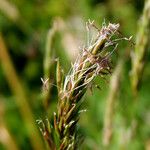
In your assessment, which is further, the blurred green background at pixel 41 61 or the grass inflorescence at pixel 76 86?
the blurred green background at pixel 41 61

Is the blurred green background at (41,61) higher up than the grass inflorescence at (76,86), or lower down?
higher up

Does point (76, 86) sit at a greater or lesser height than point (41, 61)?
lesser

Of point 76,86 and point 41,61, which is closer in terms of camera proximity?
point 76,86

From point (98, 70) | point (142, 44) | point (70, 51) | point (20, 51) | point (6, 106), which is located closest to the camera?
point (98, 70)

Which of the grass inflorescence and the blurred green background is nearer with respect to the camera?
the grass inflorescence

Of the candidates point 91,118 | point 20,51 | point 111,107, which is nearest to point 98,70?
point 111,107

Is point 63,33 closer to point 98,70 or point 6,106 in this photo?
point 6,106

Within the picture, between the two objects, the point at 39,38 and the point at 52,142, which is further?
the point at 39,38

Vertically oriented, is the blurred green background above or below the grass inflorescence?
above
